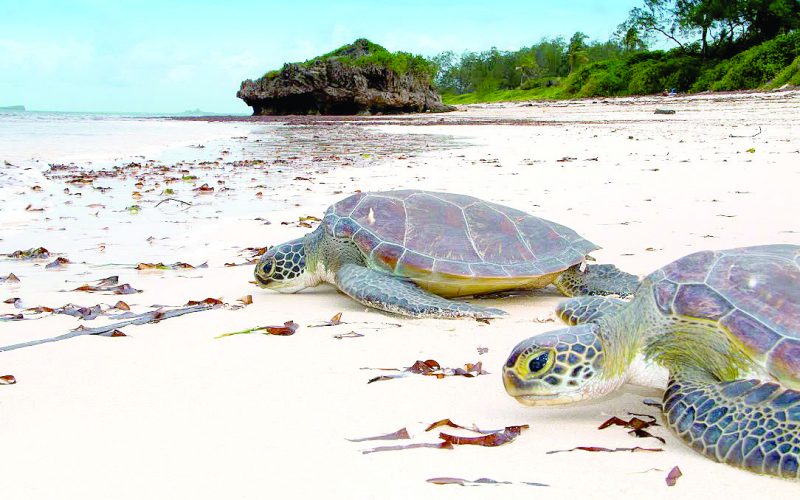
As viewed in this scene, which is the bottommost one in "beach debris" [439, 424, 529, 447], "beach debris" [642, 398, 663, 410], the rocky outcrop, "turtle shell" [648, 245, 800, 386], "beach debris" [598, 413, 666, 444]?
"beach debris" [642, 398, 663, 410]

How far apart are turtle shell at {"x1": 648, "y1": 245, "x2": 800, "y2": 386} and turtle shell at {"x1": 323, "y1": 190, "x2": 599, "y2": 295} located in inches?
67.1

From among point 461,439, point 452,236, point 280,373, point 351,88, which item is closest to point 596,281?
point 452,236

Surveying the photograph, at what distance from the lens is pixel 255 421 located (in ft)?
8.09

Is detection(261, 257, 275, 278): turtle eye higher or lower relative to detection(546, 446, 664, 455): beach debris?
higher

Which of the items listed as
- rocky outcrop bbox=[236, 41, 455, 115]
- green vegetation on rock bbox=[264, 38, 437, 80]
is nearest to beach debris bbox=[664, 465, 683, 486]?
rocky outcrop bbox=[236, 41, 455, 115]

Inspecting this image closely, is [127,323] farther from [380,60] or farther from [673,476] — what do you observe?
[380,60]

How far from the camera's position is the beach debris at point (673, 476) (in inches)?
79.0

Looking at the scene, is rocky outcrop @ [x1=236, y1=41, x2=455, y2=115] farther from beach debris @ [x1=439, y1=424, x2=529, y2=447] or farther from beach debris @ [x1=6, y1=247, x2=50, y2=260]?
beach debris @ [x1=439, y1=424, x2=529, y2=447]

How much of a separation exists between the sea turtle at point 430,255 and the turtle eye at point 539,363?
5.28 ft

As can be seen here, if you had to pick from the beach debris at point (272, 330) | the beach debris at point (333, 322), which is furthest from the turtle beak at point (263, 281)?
the beach debris at point (272, 330)

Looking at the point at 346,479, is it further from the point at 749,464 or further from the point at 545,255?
the point at 545,255

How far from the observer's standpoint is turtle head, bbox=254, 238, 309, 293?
4.77m

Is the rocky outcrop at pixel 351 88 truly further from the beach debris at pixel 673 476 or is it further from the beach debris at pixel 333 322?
the beach debris at pixel 673 476

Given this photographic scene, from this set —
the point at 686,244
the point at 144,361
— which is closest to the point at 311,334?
the point at 144,361
